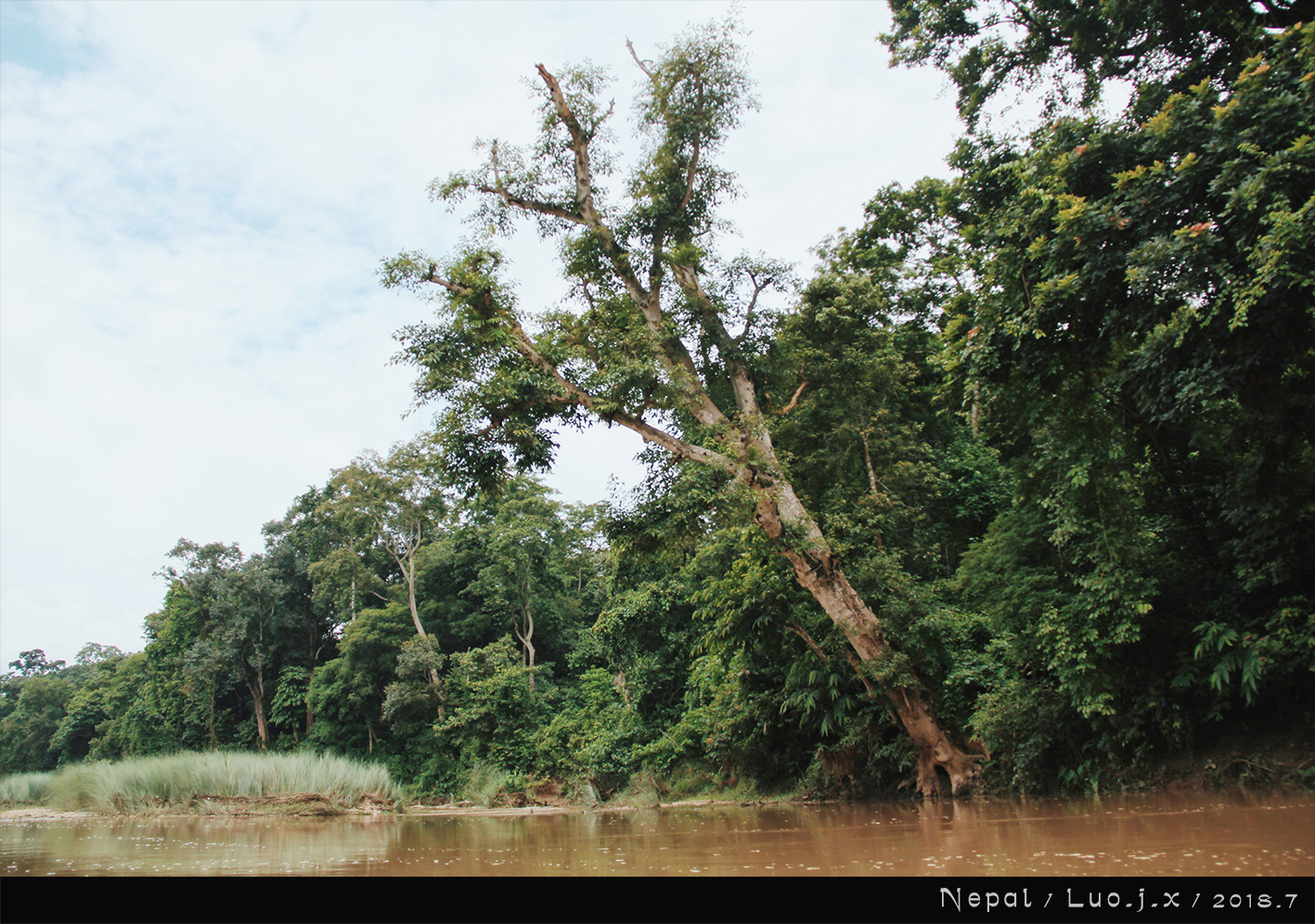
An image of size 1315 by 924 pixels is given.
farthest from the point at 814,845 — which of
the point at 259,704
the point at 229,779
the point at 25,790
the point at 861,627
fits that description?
the point at 259,704

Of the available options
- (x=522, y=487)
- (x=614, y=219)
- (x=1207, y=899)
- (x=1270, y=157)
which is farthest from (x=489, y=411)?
(x=522, y=487)

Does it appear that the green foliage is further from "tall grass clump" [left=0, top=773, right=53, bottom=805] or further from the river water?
"tall grass clump" [left=0, top=773, right=53, bottom=805]

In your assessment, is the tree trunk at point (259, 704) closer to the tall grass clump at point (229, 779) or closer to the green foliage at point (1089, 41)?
the tall grass clump at point (229, 779)

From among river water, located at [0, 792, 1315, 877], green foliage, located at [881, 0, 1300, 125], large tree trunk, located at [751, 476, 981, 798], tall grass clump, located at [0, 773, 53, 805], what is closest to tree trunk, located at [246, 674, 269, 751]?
tall grass clump, located at [0, 773, 53, 805]

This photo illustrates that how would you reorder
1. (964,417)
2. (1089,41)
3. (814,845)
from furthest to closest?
1. (964,417)
2. (1089,41)
3. (814,845)

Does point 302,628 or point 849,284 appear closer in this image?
point 849,284

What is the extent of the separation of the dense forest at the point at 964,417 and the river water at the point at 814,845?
60.1 inches

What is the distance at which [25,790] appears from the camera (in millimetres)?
21047

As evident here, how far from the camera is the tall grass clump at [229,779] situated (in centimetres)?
1317

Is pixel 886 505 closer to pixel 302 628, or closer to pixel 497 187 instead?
pixel 497 187

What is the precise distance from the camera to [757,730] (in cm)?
1311

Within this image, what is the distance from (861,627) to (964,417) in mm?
5645

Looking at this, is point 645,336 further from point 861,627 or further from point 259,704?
point 259,704

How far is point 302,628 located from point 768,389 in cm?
2716
